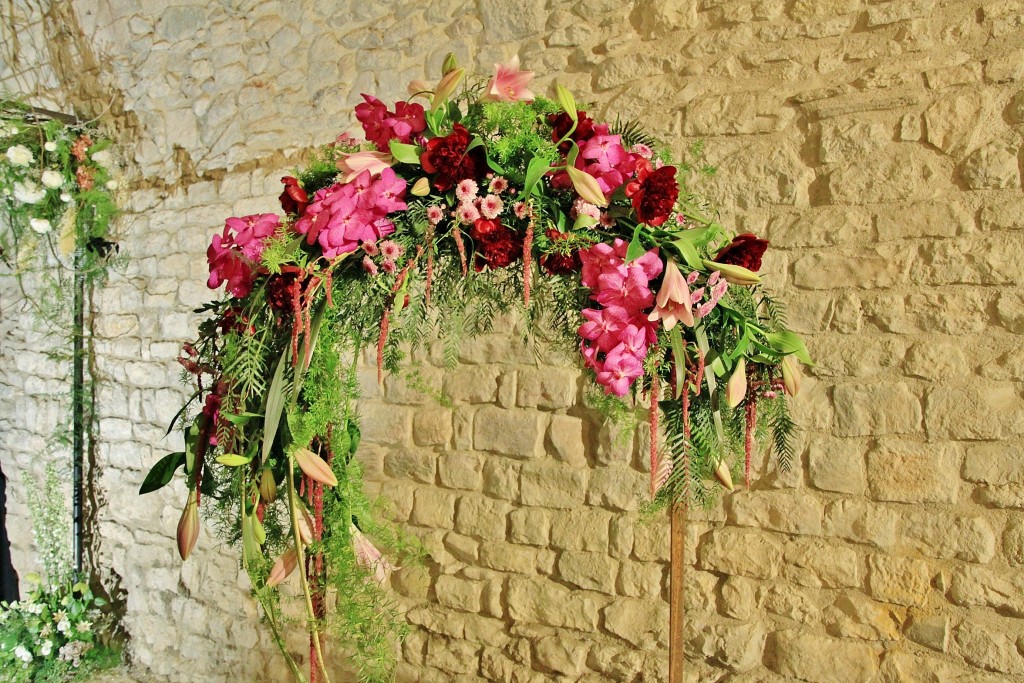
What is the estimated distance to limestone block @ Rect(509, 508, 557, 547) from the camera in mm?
2758

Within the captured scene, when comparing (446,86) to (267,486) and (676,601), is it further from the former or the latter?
(676,601)

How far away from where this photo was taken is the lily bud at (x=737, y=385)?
4.56 feet

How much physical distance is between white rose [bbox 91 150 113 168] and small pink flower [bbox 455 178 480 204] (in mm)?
3131

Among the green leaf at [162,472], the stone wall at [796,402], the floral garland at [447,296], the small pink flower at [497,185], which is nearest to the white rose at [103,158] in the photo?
the stone wall at [796,402]

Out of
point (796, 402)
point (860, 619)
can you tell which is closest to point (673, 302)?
point (796, 402)

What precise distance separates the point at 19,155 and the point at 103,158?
353mm

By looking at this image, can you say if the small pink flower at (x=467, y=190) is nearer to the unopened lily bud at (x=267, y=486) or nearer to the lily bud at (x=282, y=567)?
the unopened lily bud at (x=267, y=486)

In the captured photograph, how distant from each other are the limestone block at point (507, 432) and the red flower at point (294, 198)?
1.40 m

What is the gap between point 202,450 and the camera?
1.58 metres

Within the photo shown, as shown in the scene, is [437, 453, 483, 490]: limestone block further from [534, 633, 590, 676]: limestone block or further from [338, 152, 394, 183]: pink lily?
[338, 152, 394, 183]: pink lily

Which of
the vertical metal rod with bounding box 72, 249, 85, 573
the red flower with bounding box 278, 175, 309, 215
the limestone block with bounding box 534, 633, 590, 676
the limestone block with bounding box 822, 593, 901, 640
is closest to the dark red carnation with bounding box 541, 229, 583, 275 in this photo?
the red flower with bounding box 278, 175, 309, 215

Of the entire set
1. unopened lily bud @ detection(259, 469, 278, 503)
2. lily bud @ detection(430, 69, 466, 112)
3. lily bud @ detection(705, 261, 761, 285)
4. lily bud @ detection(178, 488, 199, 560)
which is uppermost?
lily bud @ detection(430, 69, 466, 112)

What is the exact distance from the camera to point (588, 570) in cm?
266

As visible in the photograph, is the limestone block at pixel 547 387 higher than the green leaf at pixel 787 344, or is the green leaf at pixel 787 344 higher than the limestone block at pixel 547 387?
the green leaf at pixel 787 344
